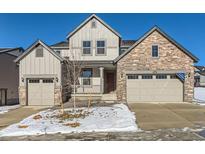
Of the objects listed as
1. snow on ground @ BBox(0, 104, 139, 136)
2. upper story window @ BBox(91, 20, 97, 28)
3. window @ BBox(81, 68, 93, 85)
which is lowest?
snow on ground @ BBox(0, 104, 139, 136)

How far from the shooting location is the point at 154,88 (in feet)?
70.0

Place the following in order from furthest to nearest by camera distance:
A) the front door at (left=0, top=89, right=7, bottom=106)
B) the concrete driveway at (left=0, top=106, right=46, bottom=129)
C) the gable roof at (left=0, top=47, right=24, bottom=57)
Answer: the gable roof at (left=0, top=47, right=24, bottom=57)
the front door at (left=0, top=89, right=7, bottom=106)
the concrete driveway at (left=0, top=106, right=46, bottom=129)

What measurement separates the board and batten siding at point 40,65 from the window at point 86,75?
4096mm

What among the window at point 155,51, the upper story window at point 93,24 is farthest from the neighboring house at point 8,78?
the window at point 155,51

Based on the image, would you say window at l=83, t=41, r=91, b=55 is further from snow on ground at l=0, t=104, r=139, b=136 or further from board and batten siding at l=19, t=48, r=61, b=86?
snow on ground at l=0, t=104, r=139, b=136

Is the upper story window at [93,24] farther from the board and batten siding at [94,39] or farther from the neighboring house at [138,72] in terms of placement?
the neighboring house at [138,72]

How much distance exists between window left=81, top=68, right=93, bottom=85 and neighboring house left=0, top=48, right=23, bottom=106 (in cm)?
753

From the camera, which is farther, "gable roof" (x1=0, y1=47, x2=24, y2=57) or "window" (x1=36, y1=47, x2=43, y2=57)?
"gable roof" (x1=0, y1=47, x2=24, y2=57)

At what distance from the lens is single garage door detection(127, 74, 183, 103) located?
21234mm

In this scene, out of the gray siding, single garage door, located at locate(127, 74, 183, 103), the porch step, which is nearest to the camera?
single garage door, located at locate(127, 74, 183, 103)

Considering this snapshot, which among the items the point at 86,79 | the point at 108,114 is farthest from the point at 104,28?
the point at 108,114

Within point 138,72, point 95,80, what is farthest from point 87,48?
point 138,72

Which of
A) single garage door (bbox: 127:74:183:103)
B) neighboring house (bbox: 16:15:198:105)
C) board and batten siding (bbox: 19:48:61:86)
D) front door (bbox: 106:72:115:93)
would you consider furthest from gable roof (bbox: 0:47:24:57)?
single garage door (bbox: 127:74:183:103)
